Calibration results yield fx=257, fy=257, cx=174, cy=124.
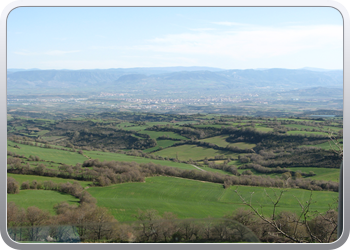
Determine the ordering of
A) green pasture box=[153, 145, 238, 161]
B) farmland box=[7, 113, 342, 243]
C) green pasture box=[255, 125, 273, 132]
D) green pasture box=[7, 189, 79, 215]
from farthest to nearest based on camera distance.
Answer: green pasture box=[255, 125, 273, 132], green pasture box=[153, 145, 238, 161], farmland box=[7, 113, 342, 243], green pasture box=[7, 189, 79, 215]

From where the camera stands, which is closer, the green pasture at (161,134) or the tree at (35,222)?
the tree at (35,222)

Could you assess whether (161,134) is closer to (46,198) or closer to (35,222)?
(46,198)

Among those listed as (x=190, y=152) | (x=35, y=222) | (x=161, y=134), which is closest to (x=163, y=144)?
(x=161, y=134)

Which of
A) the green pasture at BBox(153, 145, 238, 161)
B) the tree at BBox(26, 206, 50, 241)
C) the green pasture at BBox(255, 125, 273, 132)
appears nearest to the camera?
the tree at BBox(26, 206, 50, 241)

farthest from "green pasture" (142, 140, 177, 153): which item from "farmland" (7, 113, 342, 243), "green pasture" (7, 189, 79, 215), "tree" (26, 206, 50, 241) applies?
"tree" (26, 206, 50, 241)

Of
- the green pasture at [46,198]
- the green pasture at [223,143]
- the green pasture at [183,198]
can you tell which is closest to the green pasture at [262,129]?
the green pasture at [223,143]

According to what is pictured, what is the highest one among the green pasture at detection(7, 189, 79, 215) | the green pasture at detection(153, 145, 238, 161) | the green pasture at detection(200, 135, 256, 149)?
the green pasture at detection(7, 189, 79, 215)

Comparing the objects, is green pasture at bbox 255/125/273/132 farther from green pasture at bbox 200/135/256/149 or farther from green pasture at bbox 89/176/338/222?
green pasture at bbox 89/176/338/222

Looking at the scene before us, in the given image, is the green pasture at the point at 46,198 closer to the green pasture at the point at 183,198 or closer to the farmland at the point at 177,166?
the farmland at the point at 177,166
